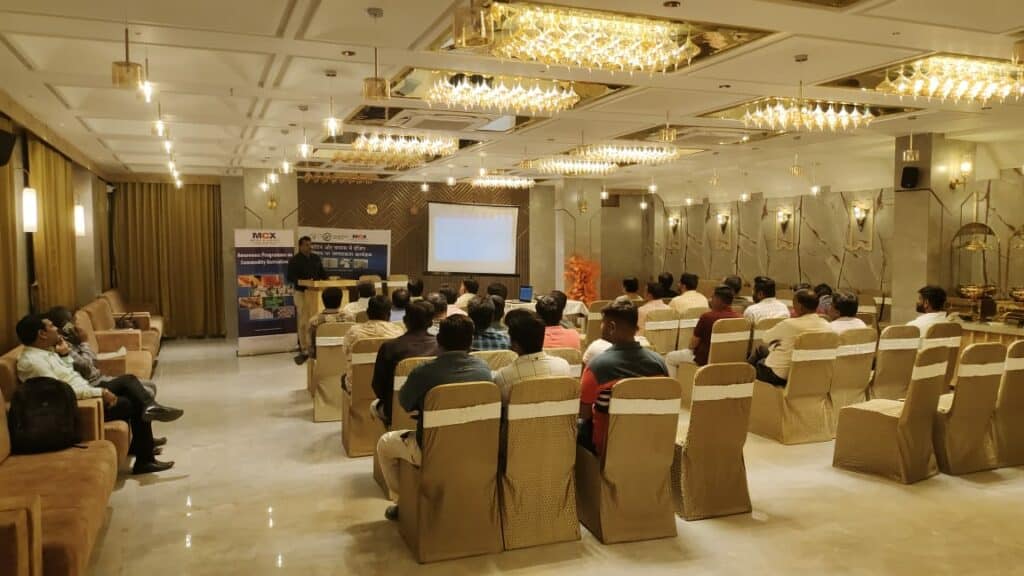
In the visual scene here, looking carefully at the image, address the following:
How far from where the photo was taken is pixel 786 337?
240 inches

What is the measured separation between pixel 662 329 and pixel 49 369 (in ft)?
19.2

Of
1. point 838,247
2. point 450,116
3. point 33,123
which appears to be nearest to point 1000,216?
point 838,247

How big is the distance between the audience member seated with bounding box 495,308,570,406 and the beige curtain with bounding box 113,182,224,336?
11.2 meters

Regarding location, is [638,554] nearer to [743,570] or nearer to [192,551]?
[743,570]

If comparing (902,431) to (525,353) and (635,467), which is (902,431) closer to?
(635,467)

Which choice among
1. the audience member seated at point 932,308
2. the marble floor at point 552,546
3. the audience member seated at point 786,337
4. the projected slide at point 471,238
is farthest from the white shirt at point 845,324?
the projected slide at point 471,238

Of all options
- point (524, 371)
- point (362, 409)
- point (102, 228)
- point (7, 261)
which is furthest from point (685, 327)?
point (102, 228)

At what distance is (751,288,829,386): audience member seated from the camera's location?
6.10 m

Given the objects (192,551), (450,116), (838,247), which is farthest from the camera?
(838,247)

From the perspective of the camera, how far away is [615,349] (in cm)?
415

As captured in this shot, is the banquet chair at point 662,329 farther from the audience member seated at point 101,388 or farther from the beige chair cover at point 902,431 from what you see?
the audience member seated at point 101,388

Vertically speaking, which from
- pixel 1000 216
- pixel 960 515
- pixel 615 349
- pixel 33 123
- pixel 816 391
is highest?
pixel 33 123

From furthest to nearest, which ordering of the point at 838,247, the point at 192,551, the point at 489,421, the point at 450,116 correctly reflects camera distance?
the point at 838,247 → the point at 450,116 → the point at 192,551 → the point at 489,421

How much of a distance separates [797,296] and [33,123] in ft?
25.2
